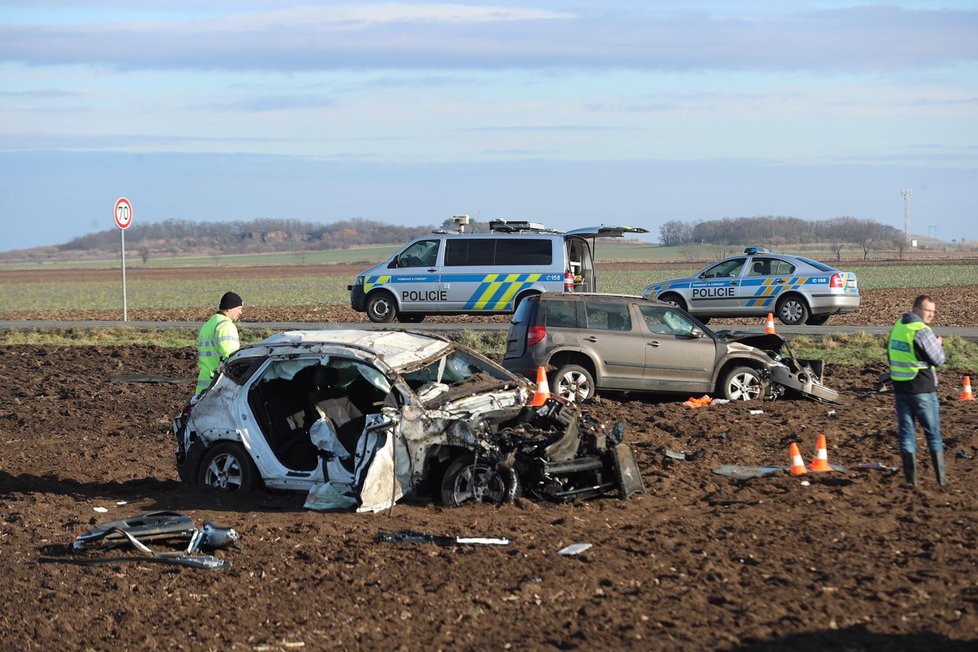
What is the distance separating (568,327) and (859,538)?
7748mm

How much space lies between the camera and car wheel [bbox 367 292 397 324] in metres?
27.5

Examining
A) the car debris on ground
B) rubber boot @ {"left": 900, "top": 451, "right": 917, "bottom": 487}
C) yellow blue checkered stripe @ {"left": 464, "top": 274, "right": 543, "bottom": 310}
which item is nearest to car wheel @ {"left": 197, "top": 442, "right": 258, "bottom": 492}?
the car debris on ground

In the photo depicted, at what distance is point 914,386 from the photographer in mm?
10578

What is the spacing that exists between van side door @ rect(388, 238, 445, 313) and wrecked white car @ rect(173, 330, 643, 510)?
15600 millimetres

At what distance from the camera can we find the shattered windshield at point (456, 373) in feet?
35.6

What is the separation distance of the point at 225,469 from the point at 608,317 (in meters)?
6.94

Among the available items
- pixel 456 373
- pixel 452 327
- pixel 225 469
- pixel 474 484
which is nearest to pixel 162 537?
pixel 225 469

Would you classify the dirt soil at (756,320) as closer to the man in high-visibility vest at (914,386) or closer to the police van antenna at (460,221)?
the police van antenna at (460,221)

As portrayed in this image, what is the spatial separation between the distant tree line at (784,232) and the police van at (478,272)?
9733 centimetres

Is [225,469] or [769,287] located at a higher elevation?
[769,287]

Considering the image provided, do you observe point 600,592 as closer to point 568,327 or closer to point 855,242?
point 568,327

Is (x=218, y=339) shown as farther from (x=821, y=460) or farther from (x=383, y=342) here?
(x=821, y=460)

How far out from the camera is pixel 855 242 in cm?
12550

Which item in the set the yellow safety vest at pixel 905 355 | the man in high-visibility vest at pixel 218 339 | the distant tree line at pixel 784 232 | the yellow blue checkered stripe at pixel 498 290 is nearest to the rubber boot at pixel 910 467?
the yellow safety vest at pixel 905 355
